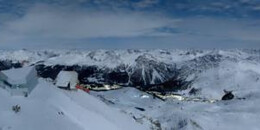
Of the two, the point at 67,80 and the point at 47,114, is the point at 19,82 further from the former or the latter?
the point at 67,80

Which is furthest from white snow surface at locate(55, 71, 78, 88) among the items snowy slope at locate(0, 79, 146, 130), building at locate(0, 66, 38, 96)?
building at locate(0, 66, 38, 96)

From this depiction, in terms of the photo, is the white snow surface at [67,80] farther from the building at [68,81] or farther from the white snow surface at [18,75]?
the white snow surface at [18,75]

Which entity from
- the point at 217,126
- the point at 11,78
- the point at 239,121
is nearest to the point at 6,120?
the point at 11,78

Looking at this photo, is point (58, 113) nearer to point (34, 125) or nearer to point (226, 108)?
point (34, 125)

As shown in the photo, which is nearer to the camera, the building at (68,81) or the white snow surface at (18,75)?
the white snow surface at (18,75)

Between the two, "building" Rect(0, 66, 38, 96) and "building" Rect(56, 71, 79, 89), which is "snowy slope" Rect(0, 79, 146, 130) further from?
"building" Rect(56, 71, 79, 89)

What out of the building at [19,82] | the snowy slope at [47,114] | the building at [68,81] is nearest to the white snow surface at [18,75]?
the building at [19,82]

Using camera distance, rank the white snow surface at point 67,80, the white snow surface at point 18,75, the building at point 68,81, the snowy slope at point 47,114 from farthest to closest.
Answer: the white snow surface at point 67,80
the building at point 68,81
the white snow surface at point 18,75
the snowy slope at point 47,114

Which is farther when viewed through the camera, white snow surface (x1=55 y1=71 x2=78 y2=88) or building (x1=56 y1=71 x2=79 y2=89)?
white snow surface (x1=55 y1=71 x2=78 y2=88)

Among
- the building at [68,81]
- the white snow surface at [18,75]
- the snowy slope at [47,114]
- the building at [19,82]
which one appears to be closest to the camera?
the snowy slope at [47,114]
